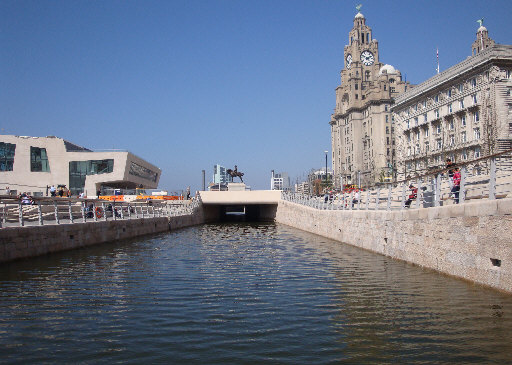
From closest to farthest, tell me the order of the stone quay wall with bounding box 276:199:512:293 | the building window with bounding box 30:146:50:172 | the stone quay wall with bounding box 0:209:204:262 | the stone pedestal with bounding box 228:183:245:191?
the stone quay wall with bounding box 276:199:512:293
the stone quay wall with bounding box 0:209:204:262
the stone pedestal with bounding box 228:183:245:191
the building window with bounding box 30:146:50:172

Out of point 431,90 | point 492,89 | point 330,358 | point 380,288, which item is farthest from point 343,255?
point 431,90

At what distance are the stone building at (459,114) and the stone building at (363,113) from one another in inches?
862

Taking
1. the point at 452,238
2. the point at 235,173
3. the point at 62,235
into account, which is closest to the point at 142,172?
the point at 235,173

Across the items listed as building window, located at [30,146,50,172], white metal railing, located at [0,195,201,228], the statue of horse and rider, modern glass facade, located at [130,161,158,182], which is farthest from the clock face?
white metal railing, located at [0,195,201,228]

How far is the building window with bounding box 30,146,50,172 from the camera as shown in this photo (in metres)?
73.6

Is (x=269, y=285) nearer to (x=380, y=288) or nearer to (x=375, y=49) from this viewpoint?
(x=380, y=288)

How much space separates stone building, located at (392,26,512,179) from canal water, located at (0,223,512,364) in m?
42.6

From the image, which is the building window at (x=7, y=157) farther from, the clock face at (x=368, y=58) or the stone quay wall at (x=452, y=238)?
the clock face at (x=368, y=58)

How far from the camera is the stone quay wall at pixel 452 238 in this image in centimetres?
998

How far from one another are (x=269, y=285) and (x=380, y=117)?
375ft

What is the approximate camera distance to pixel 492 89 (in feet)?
196

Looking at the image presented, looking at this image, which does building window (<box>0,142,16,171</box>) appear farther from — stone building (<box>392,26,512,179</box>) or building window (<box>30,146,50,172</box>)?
stone building (<box>392,26,512,179</box>)

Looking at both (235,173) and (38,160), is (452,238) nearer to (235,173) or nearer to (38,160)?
(235,173)

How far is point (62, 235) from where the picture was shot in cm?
1928
